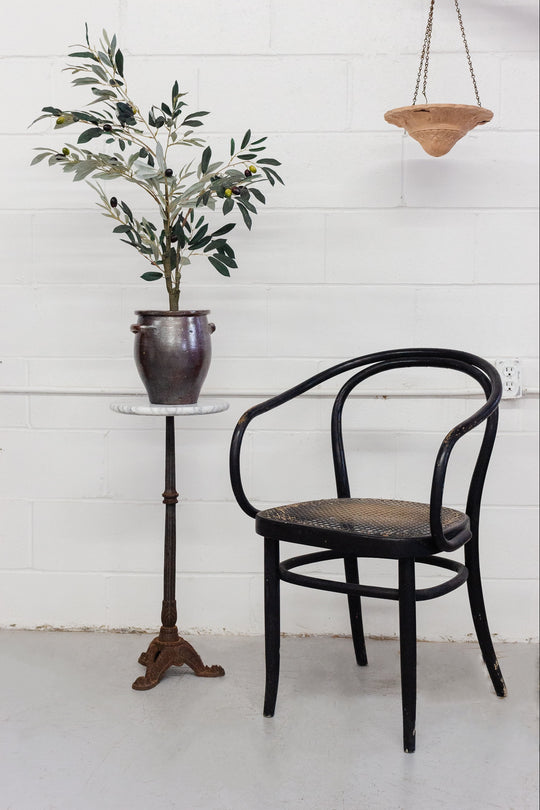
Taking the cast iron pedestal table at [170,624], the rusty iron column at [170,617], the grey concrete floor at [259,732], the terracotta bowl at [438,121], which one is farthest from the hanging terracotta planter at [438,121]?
the grey concrete floor at [259,732]

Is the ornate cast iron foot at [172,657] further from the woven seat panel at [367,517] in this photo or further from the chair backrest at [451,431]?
the woven seat panel at [367,517]

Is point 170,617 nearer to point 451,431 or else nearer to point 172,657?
point 172,657

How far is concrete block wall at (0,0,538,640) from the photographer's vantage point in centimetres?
258

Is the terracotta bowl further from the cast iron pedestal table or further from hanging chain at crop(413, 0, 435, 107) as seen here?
the cast iron pedestal table

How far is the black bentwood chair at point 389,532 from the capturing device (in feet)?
6.28

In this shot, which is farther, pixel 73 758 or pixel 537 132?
pixel 537 132

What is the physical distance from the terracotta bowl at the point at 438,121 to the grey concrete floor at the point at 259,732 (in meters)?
1.42

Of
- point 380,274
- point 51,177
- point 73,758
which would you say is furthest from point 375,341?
point 73,758

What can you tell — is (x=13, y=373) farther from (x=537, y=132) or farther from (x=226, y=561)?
(x=537, y=132)

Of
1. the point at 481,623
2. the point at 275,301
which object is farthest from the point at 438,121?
the point at 481,623

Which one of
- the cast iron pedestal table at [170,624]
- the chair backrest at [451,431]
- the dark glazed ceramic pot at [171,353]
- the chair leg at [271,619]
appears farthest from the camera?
the cast iron pedestal table at [170,624]

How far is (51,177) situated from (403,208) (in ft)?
3.45

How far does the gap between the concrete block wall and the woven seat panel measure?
493 mm

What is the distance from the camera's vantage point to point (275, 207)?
2627 mm
